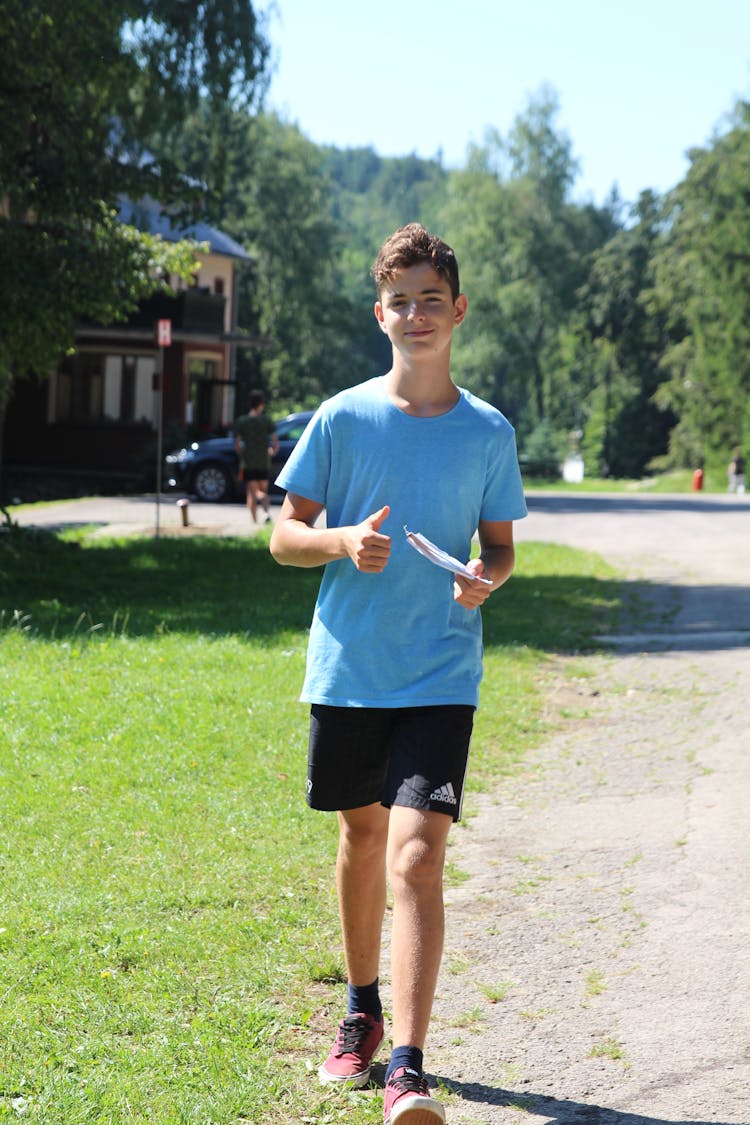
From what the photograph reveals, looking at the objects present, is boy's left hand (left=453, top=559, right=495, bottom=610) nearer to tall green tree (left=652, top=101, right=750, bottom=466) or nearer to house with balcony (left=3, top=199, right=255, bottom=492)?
house with balcony (left=3, top=199, right=255, bottom=492)

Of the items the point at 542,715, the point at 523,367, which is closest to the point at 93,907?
the point at 542,715

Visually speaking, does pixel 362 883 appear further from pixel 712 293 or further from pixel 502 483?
pixel 712 293

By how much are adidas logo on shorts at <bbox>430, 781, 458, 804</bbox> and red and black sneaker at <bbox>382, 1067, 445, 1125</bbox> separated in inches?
24.4

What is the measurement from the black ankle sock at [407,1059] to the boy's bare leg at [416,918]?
0.02m

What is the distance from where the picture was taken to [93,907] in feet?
16.9

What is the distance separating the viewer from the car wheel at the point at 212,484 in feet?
101

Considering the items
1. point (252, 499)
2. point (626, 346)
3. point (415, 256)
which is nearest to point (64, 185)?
point (252, 499)

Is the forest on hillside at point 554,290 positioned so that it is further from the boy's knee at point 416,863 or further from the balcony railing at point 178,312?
the boy's knee at point 416,863

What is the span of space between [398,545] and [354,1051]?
134cm

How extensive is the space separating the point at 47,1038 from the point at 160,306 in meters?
37.3

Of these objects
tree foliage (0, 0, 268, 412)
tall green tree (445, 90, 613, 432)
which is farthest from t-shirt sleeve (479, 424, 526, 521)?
tall green tree (445, 90, 613, 432)

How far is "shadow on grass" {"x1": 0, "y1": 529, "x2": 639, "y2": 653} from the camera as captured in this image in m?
12.1

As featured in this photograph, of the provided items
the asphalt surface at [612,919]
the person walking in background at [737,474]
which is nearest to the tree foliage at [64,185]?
the asphalt surface at [612,919]

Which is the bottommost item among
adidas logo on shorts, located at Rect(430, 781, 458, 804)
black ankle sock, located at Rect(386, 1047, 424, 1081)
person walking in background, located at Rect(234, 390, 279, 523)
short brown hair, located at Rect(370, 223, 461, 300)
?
black ankle sock, located at Rect(386, 1047, 424, 1081)
